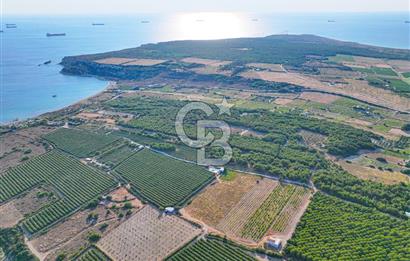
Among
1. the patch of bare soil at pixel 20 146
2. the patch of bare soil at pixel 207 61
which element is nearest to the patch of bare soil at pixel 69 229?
the patch of bare soil at pixel 20 146

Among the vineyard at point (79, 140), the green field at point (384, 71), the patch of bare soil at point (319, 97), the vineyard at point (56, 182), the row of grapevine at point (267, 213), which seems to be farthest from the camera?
the green field at point (384, 71)

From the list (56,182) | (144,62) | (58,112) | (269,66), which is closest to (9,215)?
(56,182)

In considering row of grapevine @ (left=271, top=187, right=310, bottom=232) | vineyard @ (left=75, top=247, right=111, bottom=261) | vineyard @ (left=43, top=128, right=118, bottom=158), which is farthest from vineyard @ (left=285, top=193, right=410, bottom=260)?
vineyard @ (left=43, top=128, right=118, bottom=158)

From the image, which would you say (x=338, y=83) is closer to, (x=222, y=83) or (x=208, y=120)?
(x=222, y=83)

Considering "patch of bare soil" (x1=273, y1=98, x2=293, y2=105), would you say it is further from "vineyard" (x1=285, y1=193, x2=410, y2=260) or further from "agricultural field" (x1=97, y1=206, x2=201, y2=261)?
"agricultural field" (x1=97, y1=206, x2=201, y2=261)

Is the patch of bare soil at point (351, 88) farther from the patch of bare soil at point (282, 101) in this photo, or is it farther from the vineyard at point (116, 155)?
the vineyard at point (116, 155)

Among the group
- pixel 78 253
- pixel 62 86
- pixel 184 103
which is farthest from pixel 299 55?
pixel 78 253
